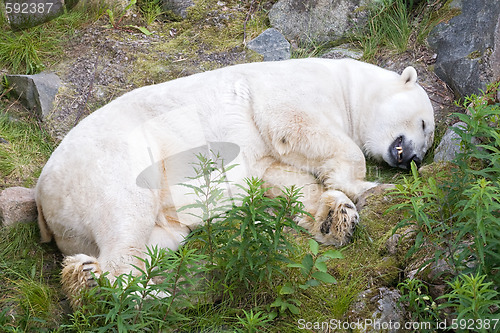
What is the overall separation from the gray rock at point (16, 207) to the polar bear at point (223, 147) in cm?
31

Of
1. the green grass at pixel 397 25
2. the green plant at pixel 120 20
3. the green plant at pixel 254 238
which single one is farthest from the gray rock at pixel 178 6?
the green plant at pixel 254 238

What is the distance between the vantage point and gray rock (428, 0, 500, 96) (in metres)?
5.59

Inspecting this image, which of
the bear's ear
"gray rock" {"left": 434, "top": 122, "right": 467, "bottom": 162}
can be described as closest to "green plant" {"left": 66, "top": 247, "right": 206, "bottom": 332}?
"gray rock" {"left": 434, "top": 122, "right": 467, "bottom": 162}

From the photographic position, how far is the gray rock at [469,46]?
18.3 feet

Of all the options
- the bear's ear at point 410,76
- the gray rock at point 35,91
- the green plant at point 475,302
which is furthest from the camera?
the gray rock at point 35,91

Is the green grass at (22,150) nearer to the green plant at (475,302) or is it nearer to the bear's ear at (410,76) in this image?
the bear's ear at (410,76)

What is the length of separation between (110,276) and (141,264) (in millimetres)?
249

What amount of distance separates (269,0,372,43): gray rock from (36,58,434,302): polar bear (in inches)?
62.5

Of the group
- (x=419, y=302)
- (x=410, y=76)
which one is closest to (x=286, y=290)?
(x=419, y=302)

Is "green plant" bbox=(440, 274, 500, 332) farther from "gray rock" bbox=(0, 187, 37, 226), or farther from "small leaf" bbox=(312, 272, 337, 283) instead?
"gray rock" bbox=(0, 187, 37, 226)

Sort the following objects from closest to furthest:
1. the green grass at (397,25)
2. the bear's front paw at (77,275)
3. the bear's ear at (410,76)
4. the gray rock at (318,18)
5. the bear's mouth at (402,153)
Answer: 1. the bear's front paw at (77,275)
2. the bear's mouth at (402,153)
3. the bear's ear at (410,76)
4. the green grass at (397,25)
5. the gray rock at (318,18)

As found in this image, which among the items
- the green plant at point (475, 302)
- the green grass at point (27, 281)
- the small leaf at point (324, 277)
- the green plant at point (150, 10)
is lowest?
the green grass at point (27, 281)

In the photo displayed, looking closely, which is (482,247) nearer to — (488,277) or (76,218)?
(488,277)

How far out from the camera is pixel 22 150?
19.5 ft
